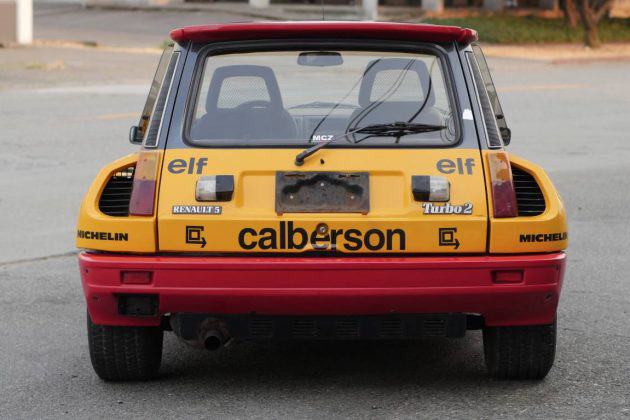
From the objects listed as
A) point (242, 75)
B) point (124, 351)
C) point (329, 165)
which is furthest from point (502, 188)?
point (124, 351)

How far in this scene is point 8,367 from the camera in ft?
21.0

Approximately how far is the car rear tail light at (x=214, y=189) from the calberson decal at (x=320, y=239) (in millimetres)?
176

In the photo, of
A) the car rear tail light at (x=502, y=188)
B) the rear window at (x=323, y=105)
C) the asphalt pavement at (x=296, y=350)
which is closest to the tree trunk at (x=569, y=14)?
the asphalt pavement at (x=296, y=350)

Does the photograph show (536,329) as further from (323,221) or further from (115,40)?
(115,40)

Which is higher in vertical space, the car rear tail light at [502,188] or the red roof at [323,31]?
the red roof at [323,31]

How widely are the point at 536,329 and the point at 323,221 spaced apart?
109cm

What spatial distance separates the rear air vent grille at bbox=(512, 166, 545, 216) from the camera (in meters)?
5.74

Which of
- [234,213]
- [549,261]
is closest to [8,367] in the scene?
[234,213]

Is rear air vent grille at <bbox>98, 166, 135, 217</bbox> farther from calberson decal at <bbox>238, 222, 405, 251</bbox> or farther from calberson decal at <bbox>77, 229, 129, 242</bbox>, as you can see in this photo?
calberson decal at <bbox>238, 222, 405, 251</bbox>

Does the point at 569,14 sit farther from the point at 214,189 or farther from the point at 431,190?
the point at 214,189

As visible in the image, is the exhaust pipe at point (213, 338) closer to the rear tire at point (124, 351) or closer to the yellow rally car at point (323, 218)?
the yellow rally car at point (323, 218)

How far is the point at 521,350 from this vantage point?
5898 millimetres

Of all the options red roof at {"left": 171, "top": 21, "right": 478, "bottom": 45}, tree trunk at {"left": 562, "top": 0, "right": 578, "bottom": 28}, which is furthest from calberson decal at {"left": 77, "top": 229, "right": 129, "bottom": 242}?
tree trunk at {"left": 562, "top": 0, "right": 578, "bottom": 28}

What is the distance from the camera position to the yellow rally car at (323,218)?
547 centimetres
